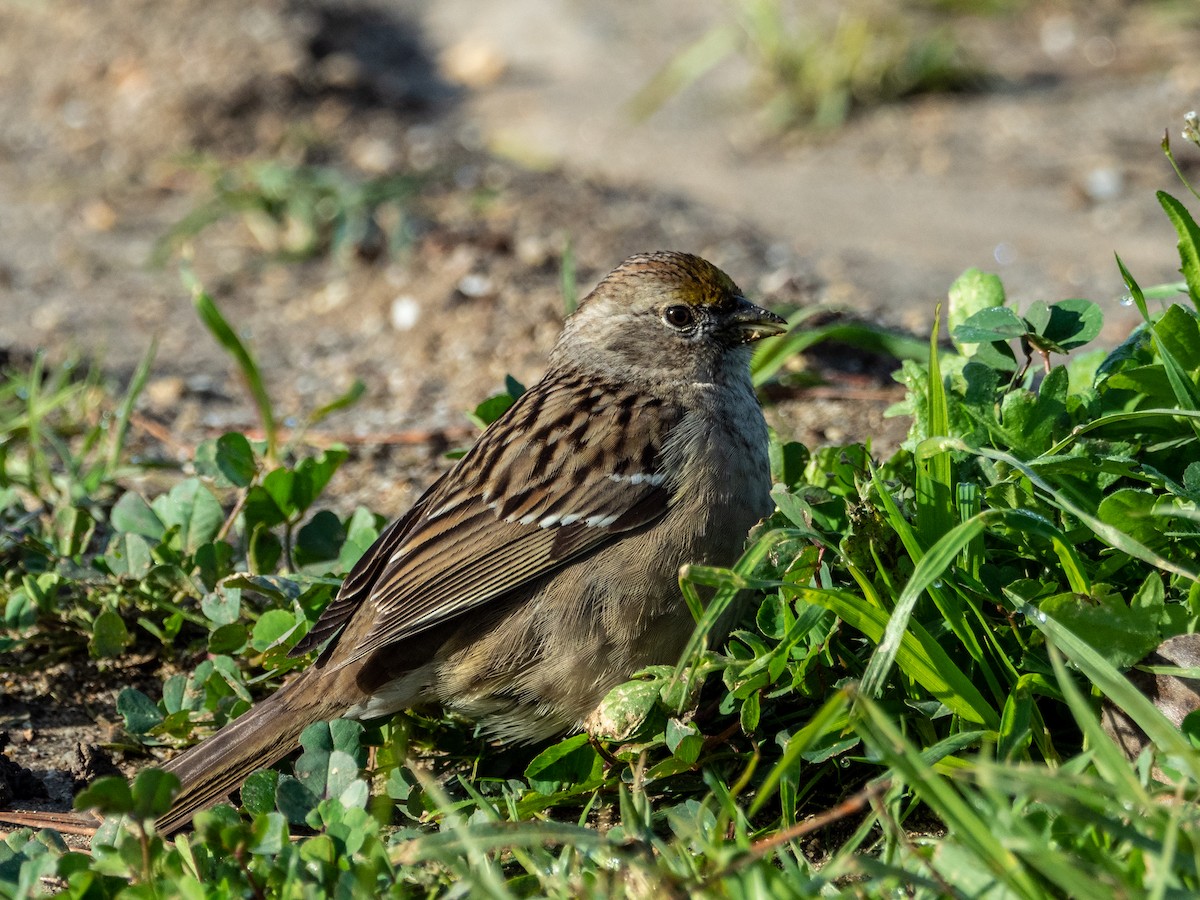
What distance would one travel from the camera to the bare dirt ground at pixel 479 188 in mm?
4875

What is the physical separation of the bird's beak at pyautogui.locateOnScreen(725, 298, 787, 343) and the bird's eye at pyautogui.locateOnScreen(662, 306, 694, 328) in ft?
0.31

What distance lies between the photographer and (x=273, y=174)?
5910mm

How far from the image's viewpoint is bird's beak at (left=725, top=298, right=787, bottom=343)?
11.2 feet

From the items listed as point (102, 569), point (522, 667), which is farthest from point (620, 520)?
point (102, 569)

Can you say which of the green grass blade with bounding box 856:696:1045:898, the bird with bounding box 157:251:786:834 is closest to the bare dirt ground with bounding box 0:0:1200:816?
the bird with bounding box 157:251:786:834

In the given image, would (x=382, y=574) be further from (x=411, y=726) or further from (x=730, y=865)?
(x=730, y=865)

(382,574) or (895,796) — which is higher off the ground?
(382,574)

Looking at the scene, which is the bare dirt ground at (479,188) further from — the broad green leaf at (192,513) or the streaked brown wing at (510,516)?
the streaked brown wing at (510,516)

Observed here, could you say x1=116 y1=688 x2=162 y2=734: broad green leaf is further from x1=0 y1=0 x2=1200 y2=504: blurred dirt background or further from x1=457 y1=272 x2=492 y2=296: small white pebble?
x1=457 y1=272 x2=492 y2=296: small white pebble

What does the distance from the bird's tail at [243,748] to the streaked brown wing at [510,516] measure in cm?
12

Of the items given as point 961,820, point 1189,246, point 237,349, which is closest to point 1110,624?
point 961,820

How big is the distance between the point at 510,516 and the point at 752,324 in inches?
32.2

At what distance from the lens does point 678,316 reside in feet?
11.3

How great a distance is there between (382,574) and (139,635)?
2.69 feet
